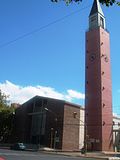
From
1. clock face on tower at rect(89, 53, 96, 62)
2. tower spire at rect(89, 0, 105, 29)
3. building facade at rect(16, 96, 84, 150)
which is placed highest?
tower spire at rect(89, 0, 105, 29)

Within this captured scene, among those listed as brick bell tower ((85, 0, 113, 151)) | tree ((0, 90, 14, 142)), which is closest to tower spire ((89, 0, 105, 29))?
brick bell tower ((85, 0, 113, 151))

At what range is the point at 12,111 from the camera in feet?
266

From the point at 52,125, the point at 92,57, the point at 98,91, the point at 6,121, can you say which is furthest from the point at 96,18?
the point at 6,121

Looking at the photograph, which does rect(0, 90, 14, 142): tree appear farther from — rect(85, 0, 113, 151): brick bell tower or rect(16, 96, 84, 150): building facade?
rect(85, 0, 113, 151): brick bell tower

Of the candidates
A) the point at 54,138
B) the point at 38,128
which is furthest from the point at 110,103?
the point at 38,128

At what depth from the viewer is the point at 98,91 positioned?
206ft

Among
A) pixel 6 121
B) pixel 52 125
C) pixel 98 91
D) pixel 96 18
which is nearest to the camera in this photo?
pixel 98 91

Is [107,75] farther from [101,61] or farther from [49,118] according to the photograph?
[49,118]

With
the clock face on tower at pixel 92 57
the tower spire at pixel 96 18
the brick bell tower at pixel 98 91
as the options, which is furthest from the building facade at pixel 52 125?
Result: the tower spire at pixel 96 18

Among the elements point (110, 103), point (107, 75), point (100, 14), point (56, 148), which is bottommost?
point (56, 148)

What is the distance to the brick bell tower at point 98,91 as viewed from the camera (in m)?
61.6

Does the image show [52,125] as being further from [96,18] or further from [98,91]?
[96,18]

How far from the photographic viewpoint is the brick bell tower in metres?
61.6

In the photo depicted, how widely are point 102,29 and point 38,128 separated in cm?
→ 2673
